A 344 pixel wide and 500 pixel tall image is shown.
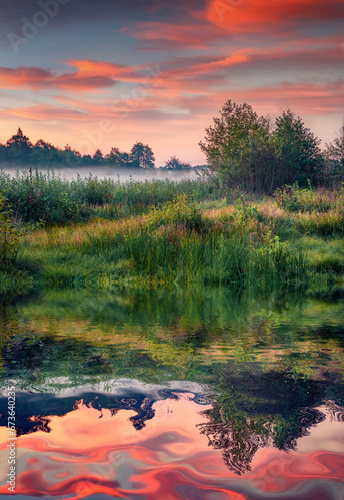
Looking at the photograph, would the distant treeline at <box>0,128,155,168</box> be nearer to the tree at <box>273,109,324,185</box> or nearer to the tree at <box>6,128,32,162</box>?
the tree at <box>6,128,32,162</box>

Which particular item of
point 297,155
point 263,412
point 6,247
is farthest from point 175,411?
point 297,155

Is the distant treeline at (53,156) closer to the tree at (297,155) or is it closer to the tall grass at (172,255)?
the tree at (297,155)

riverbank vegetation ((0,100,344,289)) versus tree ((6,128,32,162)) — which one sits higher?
tree ((6,128,32,162))

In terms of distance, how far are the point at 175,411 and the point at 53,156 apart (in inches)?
2627

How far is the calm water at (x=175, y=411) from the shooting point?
1.88m

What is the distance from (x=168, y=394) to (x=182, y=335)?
202 cm

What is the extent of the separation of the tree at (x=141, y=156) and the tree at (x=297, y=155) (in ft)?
125

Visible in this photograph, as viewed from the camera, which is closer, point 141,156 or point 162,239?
point 162,239

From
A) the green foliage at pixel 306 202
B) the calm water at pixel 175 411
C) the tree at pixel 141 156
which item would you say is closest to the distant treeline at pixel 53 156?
the tree at pixel 141 156

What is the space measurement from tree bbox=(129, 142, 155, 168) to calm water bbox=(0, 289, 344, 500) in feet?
213

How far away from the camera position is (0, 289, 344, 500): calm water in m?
A: 1.88

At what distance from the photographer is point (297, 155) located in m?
28.3

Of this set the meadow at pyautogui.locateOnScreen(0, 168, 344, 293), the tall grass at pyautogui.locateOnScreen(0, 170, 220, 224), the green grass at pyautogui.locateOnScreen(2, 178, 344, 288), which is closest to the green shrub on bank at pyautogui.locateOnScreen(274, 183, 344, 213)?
the meadow at pyautogui.locateOnScreen(0, 168, 344, 293)

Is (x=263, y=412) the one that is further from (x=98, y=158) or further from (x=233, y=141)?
(x=98, y=158)
